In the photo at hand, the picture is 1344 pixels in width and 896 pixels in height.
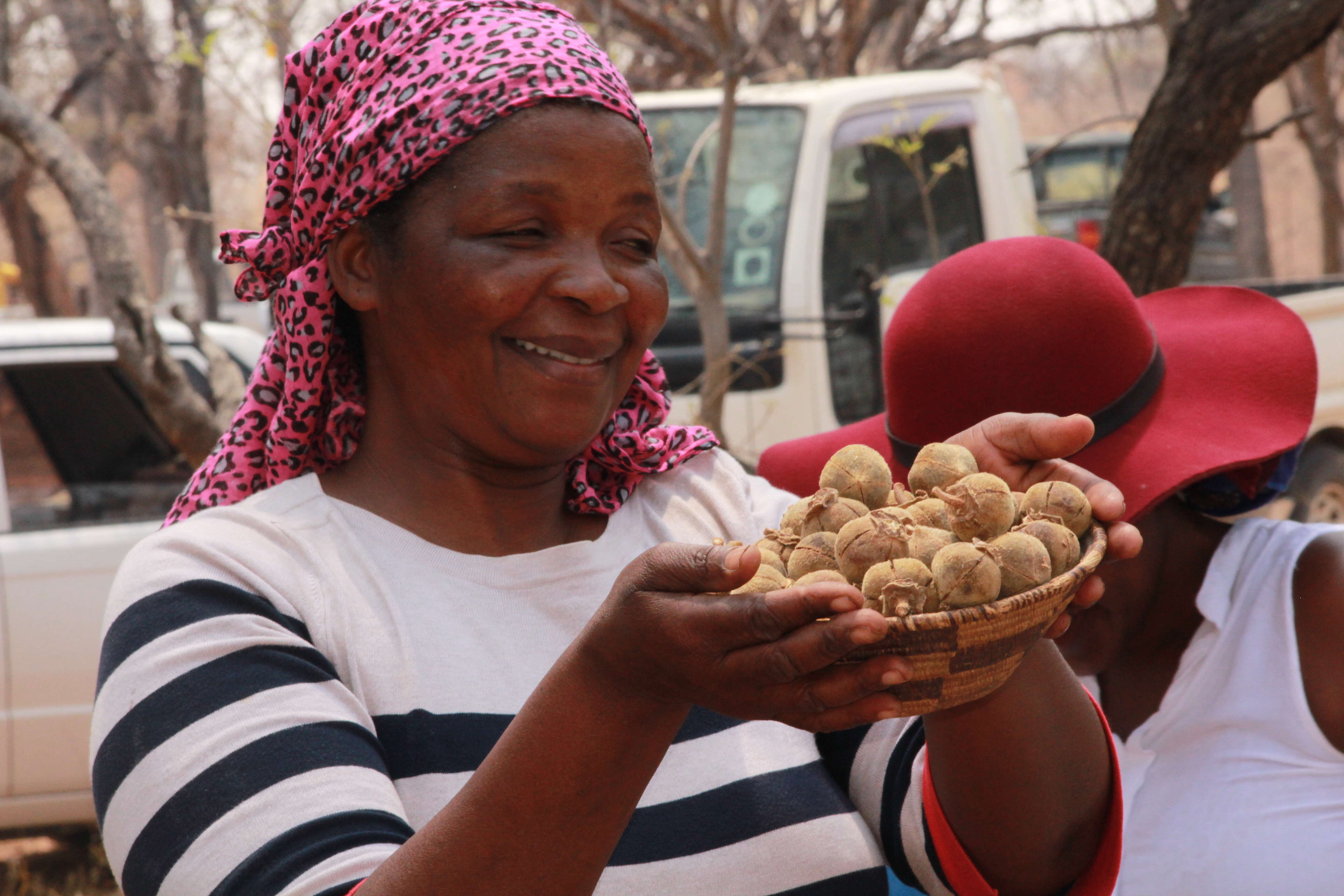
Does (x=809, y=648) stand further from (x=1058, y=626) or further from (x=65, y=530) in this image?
(x=65, y=530)

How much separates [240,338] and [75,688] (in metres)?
1.43

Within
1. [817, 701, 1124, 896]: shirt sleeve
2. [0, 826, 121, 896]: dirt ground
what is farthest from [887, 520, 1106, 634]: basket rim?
[0, 826, 121, 896]: dirt ground

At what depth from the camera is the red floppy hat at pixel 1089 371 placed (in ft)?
7.24

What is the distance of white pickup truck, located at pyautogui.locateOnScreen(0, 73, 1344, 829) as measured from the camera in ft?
14.7

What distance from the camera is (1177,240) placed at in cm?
374

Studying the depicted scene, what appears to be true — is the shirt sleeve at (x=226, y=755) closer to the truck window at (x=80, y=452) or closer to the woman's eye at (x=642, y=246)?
the woman's eye at (x=642, y=246)

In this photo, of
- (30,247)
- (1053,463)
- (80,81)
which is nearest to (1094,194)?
(80,81)

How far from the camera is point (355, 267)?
5.57 feet

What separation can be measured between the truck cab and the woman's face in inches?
126

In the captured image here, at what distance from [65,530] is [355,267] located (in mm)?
3424

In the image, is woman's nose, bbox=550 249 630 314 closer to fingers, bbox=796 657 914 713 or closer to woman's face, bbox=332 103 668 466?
woman's face, bbox=332 103 668 466

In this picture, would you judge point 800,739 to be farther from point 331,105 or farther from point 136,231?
point 136,231

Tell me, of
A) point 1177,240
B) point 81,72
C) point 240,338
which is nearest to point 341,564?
point 1177,240

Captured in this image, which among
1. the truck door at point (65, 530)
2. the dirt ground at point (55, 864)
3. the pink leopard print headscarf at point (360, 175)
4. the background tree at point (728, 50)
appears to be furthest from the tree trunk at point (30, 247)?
the pink leopard print headscarf at point (360, 175)
